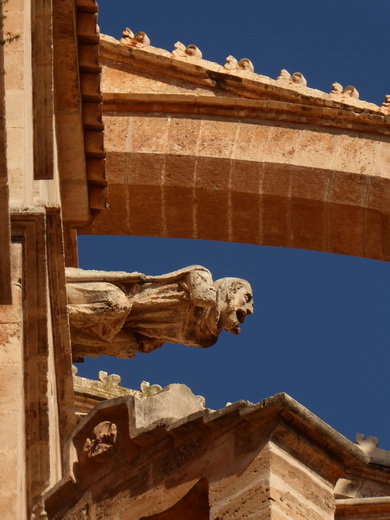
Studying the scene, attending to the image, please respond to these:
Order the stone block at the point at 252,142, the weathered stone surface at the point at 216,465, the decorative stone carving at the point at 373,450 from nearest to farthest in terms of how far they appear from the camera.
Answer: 1. the weathered stone surface at the point at 216,465
2. the decorative stone carving at the point at 373,450
3. the stone block at the point at 252,142

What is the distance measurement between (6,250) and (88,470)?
1.45 m

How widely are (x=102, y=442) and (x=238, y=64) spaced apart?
735cm

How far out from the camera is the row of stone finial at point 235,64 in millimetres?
17766

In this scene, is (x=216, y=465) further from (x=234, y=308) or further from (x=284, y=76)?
(x=284, y=76)

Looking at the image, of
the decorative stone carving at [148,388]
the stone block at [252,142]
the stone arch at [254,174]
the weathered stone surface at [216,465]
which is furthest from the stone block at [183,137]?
the weathered stone surface at [216,465]

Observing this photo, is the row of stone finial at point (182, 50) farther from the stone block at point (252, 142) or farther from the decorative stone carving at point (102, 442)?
the decorative stone carving at point (102, 442)

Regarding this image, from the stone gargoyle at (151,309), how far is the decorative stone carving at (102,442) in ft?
5.98

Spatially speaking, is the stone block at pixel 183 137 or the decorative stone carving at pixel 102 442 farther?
the stone block at pixel 183 137

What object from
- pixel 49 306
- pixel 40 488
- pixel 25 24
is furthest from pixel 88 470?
pixel 25 24

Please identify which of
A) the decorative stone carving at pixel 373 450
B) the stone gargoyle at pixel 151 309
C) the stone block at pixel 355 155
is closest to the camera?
the stone gargoyle at pixel 151 309

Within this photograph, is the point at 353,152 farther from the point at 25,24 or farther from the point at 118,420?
the point at 118,420

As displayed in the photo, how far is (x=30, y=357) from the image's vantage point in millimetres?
11141

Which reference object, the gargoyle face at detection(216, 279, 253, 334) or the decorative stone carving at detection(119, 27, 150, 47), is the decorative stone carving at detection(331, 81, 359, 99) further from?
the gargoyle face at detection(216, 279, 253, 334)

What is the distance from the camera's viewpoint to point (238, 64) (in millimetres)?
18000
